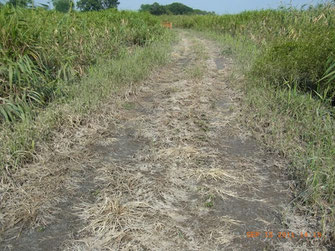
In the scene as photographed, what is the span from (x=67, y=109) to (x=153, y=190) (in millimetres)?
1594

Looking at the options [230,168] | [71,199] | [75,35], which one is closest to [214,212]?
[230,168]

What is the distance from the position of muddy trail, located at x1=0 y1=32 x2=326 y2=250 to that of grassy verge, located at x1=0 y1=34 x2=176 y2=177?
14 centimetres

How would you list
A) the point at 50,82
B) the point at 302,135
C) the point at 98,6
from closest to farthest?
the point at 302,135 < the point at 50,82 < the point at 98,6

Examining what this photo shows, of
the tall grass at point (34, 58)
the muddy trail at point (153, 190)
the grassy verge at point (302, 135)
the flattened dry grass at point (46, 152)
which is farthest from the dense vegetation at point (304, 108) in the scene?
the tall grass at point (34, 58)

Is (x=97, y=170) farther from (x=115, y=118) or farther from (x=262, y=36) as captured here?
(x=262, y=36)

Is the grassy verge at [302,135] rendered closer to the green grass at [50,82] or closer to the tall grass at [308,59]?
the tall grass at [308,59]

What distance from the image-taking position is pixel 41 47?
344 centimetres

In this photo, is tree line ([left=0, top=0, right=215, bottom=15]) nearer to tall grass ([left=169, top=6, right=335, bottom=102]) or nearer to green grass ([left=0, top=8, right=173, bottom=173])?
green grass ([left=0, top=8, right=173, bottom=173])

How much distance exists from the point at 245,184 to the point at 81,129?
1.73 meters

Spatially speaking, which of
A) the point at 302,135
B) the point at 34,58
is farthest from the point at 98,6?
the point at 302,135

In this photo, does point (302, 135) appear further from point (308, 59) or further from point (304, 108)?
point (308, 59)

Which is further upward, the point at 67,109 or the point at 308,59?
the point at 308,59

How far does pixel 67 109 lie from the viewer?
2.90 metres
